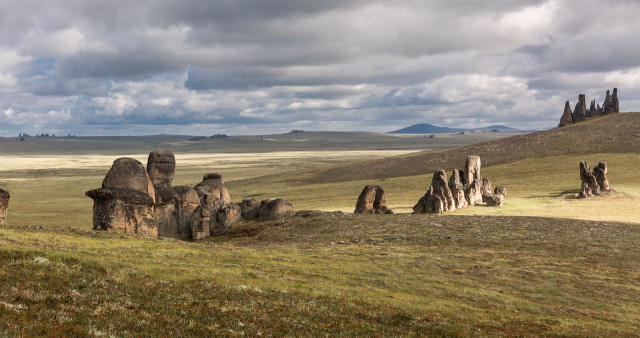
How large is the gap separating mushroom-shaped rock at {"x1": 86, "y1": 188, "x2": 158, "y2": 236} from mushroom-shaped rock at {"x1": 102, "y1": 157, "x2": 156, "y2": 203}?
2.37 metres

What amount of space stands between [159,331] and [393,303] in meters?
12.7

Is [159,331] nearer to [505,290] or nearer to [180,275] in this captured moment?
[180,275]

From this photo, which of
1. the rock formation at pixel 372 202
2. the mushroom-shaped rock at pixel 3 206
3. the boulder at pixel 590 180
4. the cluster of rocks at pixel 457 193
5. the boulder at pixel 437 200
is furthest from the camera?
the boulder at pixel 590 180

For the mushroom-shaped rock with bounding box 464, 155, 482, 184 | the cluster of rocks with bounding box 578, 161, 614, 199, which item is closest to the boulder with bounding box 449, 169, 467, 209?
the mushroom-shaped rock with bounding box 464, 155, 482, 184

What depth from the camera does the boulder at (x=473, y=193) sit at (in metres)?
83.9

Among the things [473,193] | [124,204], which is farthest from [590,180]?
[124,204]

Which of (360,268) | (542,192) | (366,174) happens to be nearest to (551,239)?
(360,268)

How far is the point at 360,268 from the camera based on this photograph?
118 ft

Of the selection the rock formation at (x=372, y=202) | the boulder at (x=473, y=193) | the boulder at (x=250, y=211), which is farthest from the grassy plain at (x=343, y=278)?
the boulder at (x=473, y=193)

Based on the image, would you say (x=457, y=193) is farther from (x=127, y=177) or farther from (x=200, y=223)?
(x=127, y=177)

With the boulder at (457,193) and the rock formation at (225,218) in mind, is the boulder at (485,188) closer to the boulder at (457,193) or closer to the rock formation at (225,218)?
the boulder at (457,193)

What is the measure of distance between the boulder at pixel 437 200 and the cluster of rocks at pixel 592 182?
88.1ft

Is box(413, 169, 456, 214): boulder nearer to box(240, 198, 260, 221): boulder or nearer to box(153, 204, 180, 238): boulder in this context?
box(240, 198, 260, 221): boulder

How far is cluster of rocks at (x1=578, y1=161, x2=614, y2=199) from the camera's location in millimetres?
87312
